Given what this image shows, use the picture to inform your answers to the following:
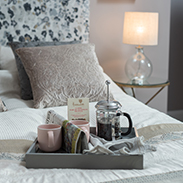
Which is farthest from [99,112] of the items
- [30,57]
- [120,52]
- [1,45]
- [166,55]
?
[166,55]

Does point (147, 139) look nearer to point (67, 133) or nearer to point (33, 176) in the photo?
point (67, 133)

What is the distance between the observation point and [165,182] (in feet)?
2.77

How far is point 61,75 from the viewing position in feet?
5.76

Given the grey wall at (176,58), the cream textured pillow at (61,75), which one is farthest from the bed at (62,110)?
the grey wall at (176,58)

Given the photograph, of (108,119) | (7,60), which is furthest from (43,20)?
(108,119)

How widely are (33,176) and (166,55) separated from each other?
2.34 meters

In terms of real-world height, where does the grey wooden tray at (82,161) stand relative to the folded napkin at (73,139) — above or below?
below

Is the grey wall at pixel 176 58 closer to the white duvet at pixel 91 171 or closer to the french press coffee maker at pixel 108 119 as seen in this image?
the white duvet at pixel 91 171

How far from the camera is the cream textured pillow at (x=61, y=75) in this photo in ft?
5.65

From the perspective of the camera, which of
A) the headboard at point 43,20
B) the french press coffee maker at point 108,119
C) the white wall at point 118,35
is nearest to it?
the french press coffee maker at point 108,119

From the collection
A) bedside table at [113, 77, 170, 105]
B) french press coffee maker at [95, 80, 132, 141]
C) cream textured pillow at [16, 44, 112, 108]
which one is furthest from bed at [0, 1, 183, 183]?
bedside table at [113, 77, 170, 105]

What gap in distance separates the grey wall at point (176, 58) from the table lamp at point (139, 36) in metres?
0.79

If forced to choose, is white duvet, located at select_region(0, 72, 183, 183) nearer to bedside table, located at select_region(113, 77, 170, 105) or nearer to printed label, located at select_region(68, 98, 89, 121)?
printed label, located at select_region(68, 98, 89, 121)

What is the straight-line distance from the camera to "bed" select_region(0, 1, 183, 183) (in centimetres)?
88
